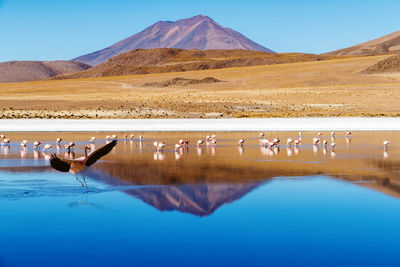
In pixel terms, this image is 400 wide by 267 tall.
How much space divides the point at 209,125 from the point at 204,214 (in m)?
23.8

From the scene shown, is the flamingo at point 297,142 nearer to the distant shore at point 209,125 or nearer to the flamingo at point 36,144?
the flamingo at point 36,144

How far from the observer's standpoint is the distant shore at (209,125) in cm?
2997

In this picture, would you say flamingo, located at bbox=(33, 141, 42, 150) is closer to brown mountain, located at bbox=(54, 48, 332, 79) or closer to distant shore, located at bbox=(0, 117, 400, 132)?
distant shore, located at bbox=(0, 117, 400, 132)

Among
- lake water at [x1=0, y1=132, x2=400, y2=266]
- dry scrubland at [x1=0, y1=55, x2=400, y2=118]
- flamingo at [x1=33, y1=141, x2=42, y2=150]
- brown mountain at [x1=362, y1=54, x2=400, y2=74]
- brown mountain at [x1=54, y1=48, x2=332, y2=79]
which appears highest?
brown mountain at [x1=54, y1=48, x2=332, y2=79]

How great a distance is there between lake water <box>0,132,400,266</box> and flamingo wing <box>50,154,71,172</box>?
0.45 m

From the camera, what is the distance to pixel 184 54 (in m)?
198

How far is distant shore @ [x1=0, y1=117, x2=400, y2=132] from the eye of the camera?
1180 inches

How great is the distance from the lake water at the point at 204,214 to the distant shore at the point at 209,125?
15883 mm

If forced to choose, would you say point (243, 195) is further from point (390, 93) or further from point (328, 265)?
point (390, 93)

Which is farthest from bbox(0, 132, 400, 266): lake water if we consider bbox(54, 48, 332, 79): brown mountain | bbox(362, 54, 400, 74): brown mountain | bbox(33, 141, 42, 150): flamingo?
bbox(54, 48, 332, 79): brown mountain

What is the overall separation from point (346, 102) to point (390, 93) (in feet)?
20.7

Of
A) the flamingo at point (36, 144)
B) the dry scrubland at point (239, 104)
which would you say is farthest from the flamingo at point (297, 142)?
the dry scrubland at point (239, 104)

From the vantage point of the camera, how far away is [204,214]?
803 centimetres

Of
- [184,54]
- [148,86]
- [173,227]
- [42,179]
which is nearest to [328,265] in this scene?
[173,227]
